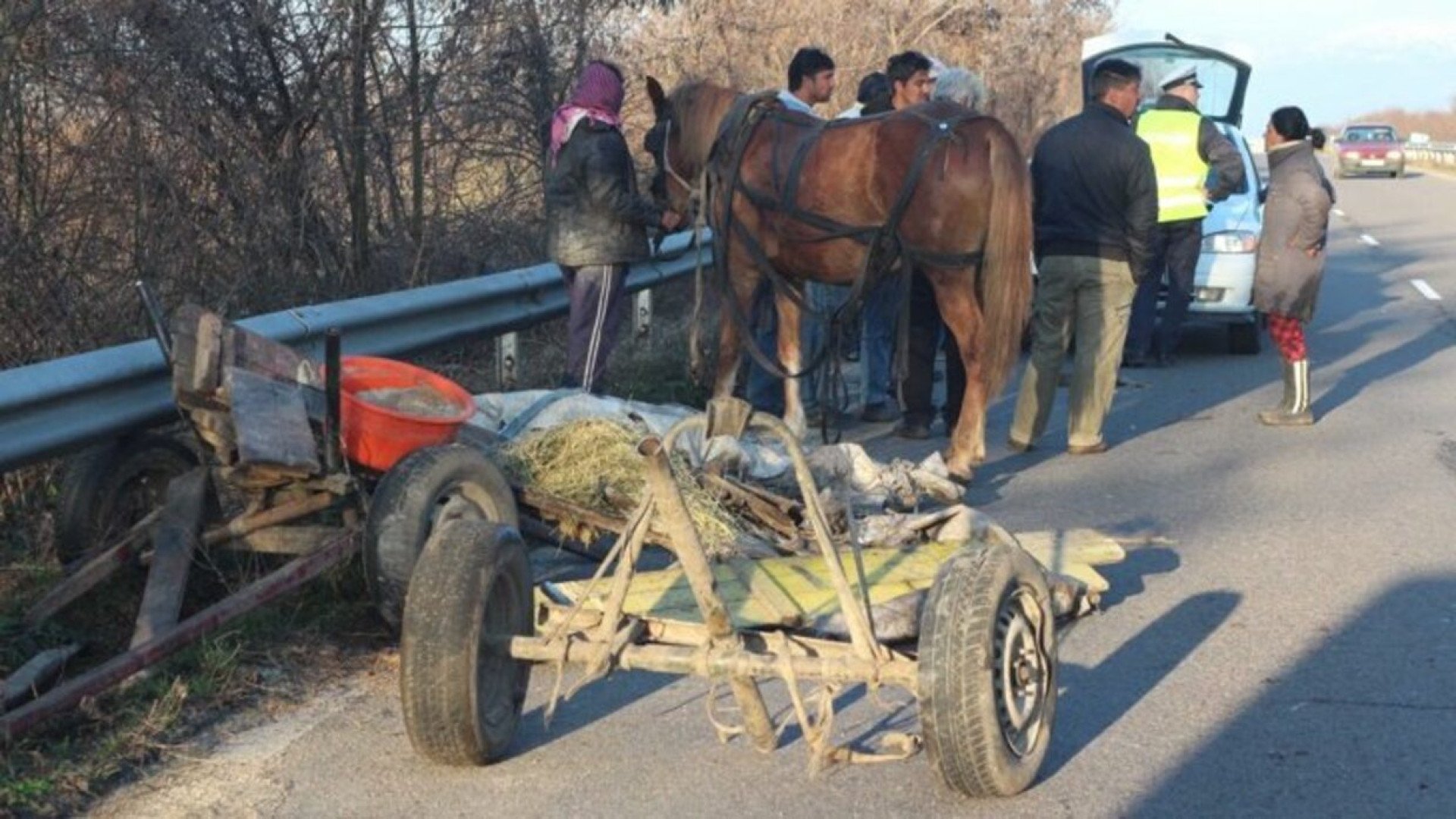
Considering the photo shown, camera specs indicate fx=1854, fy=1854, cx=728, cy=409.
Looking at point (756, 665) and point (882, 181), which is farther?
point (882, 181)

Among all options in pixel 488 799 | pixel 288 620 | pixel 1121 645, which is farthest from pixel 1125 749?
pixel 288 620

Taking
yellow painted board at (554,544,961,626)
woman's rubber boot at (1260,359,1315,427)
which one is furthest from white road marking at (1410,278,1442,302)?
yellow painted board at (554,544,961,626)

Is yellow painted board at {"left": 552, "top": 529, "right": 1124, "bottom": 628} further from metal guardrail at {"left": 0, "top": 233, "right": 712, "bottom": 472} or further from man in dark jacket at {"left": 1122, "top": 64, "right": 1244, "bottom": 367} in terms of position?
man in dark jacket at {"left": 1122, "top": 64, "right": 1244, "bottom": 367}

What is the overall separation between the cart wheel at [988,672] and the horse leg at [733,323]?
5547mm

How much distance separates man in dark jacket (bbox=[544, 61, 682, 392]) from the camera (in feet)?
33.3

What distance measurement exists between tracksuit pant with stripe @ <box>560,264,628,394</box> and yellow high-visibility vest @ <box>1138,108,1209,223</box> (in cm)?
554

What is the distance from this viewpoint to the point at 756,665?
4.93 meters

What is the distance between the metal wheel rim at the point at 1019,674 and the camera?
16.5 feet

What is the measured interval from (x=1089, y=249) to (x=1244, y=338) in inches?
199

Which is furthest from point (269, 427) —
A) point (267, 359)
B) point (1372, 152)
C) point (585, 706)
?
point (1372, 152)

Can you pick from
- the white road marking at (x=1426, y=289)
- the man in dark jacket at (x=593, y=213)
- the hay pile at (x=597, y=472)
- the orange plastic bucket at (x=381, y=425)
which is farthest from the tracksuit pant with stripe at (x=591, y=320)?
Result: the white road marking at (x=1426, y=289)

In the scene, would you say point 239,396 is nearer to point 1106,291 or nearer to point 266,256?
point 266,256

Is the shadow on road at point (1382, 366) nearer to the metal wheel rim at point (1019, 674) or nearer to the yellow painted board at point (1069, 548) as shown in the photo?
the yellow painted board at point (1069, 548)

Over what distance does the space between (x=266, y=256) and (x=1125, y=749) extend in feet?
22.6
